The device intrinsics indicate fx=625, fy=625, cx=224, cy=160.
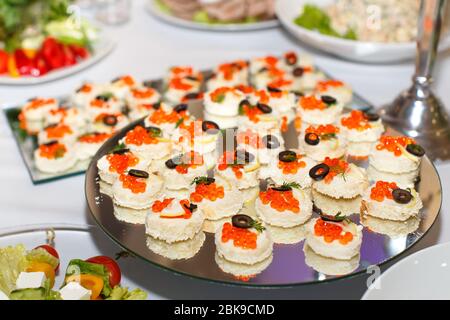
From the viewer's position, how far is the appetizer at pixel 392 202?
1.71 metres

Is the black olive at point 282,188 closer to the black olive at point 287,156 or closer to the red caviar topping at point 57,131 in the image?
the black olive at point 287,156

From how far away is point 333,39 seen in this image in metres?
2.79

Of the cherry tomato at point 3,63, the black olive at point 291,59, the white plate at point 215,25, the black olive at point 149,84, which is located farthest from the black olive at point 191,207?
the white plate at point 215,25

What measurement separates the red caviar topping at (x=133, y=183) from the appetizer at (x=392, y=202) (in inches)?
25.0

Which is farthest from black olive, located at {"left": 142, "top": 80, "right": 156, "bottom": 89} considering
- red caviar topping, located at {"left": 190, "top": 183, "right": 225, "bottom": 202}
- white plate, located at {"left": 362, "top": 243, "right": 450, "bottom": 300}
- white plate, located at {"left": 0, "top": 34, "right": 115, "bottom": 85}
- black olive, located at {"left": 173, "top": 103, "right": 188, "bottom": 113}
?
white plate, located at {"left": 362, "top": 243, "right": 450, "bottom": 300}

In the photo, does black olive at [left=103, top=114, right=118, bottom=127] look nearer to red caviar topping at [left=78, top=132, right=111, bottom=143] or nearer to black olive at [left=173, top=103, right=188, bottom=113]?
red caviar topping at [left=78, top=132, right=111, bottom=143]

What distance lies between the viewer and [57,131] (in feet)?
7.48

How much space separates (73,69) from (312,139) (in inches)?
53.3

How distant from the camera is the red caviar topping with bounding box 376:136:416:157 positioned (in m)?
1.94

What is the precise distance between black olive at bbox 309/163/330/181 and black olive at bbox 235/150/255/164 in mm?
197
